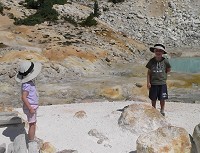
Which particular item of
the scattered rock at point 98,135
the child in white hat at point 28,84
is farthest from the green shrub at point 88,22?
the child in white hat at point 28,84

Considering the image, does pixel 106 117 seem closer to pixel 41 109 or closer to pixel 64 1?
pixel 41 109

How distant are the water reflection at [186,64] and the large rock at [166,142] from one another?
23142 millimetres

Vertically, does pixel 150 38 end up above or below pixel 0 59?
below

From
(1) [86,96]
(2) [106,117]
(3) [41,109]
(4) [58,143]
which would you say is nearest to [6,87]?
(1) [86,96]

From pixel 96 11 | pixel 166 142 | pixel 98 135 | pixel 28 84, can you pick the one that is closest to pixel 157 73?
pixel 98 135

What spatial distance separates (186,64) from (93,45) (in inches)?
330

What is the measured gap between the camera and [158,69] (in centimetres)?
1107

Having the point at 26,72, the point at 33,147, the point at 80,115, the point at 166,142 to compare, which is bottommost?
the point at 80,115

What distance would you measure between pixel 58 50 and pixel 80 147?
2049 cm

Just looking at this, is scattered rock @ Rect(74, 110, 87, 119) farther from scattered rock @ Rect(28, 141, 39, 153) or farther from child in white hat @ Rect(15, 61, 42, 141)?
scattered rock @ Rect(28, 141, 39, 153)

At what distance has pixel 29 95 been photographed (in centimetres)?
898

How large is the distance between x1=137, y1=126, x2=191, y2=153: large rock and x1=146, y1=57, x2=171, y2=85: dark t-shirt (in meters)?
3.04

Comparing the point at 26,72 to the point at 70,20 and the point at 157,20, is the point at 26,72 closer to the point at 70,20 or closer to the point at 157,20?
the point at 70,20

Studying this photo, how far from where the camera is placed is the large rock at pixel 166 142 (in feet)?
26.3
